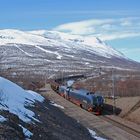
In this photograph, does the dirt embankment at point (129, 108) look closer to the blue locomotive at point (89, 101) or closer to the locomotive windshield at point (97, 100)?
the blue locomotive at point (89, 101)

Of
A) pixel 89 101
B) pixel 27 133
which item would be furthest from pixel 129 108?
pixel 27 133

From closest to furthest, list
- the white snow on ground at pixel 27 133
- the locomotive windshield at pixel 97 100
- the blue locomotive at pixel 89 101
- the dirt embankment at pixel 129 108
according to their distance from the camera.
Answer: the white snow on ground at pixel 27 133 < the dirt embankment at pixel 129 108 < the blue locomotive at pixel 89 101 < the locomotive windshield at pixel 97 100

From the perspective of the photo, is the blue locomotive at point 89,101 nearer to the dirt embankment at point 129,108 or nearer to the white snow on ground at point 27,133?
the dirt embankment at point 129,108

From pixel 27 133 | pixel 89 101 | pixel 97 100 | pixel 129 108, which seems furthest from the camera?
pixel 129 108

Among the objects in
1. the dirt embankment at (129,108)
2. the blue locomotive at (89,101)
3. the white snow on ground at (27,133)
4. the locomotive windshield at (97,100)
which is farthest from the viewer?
the locomotive windshield at (97,100)

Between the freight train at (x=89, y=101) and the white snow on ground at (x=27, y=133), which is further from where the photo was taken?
the freight train at (x=89, y=101)

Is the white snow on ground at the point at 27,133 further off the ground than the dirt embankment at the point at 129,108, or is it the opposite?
the white snow on ground at the point at 27,133

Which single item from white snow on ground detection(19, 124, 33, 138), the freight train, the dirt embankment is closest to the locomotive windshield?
the freight train

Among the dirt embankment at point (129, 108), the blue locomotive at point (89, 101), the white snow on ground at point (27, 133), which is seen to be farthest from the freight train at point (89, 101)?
the white snow on ground at point (27, 133)

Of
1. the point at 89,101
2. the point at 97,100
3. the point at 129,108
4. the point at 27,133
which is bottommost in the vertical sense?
the point at 129,108

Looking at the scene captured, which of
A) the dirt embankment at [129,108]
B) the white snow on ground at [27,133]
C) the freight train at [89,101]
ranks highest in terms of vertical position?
the white snow on ground at [27,133]

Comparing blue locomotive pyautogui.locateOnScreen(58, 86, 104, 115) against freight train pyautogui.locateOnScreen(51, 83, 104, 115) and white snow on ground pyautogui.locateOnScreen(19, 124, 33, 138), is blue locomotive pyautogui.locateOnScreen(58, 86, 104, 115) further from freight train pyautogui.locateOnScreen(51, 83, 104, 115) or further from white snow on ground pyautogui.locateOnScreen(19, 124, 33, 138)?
white snow on ground pyautogui.locateOnScreen(19, 124, 33, 138)

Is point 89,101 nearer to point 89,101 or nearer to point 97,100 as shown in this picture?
point 89,101

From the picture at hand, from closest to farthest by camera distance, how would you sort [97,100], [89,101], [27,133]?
[27,133], [97,100], [89,101]
